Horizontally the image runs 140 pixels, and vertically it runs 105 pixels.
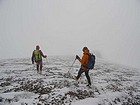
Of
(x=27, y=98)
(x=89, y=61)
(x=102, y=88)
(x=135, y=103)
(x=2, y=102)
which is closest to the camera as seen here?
(x=2, y=102)

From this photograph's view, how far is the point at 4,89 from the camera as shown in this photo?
11203 millimetres

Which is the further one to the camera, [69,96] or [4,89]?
[4,89]

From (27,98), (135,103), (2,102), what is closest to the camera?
(2,102)

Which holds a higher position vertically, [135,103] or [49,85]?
[49,85]

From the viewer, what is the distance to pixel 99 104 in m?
9.70

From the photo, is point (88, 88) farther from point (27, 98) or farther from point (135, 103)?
point (27, 98)

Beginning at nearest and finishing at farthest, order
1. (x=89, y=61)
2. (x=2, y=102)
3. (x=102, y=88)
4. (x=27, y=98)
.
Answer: (x=2, y=102), (x=27, y=98), (x=89, y=61), (x=102, y=88)

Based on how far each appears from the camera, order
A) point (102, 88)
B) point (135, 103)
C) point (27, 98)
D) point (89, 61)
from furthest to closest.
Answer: point (102, 88) → point (89, 61) → point (135, 103) → point (27, 98)

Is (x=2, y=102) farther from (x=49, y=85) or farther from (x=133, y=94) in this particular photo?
(x=133, y=94)

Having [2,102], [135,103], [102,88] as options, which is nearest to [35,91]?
[2,102]

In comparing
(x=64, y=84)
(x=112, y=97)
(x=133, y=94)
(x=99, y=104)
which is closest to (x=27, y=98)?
(x=64, y=84)

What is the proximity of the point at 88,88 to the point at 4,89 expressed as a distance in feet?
23.1

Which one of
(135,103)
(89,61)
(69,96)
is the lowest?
(135,103)

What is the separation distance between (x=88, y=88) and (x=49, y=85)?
3.49 metres
